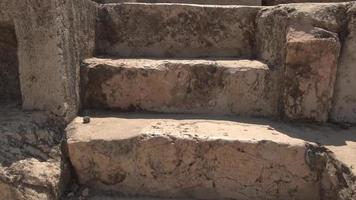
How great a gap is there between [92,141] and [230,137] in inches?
24.8

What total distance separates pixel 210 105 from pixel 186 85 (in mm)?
169

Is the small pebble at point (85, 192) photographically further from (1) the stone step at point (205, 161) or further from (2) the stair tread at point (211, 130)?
(2) the stair tread at point (211, 130)

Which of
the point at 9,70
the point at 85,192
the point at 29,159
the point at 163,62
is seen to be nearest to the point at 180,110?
the point at 163,62

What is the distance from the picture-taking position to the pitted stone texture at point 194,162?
171 centimetres

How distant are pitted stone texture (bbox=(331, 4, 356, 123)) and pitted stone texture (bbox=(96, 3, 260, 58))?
1.84ft

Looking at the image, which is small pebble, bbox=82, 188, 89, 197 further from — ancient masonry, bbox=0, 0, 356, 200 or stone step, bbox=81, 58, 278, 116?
stone step, bbox=81, 58, 278, 116

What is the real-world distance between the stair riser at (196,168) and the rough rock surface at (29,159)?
0.35 ft

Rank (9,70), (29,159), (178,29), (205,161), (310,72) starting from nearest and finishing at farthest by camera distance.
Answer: (29,159) → (205,161) → (310,72) → (9,70) → (178,29)

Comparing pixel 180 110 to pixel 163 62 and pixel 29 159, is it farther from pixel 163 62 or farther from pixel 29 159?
pixel 29 159

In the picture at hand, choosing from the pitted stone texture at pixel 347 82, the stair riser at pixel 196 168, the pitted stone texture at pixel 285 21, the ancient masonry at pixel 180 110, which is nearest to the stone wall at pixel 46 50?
the ancient masonry at pixel 180 110

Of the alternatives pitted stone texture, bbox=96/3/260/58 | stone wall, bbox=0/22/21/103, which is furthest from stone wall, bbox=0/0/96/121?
pitted stone texture, bbox=96/3/260/58

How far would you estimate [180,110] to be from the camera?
6.83ft

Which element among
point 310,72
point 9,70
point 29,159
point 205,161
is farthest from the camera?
point 9,70

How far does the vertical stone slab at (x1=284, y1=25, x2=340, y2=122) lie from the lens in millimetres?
1858
